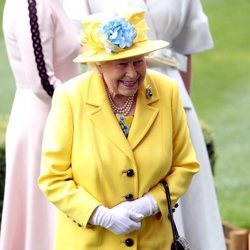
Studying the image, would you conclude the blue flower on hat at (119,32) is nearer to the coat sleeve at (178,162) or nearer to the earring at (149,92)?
the earring at (149,92)

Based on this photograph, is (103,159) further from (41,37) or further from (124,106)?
(41,37)

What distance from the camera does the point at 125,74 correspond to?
6.85 meters

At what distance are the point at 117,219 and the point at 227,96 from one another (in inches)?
409

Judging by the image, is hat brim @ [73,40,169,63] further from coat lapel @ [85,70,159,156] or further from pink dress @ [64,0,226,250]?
pink dress @ [64,0,226,250]

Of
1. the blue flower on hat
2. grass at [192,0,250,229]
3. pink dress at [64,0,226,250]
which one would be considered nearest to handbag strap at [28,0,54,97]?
pink dress at [64,0,226,250]

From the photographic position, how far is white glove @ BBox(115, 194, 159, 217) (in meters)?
6.90

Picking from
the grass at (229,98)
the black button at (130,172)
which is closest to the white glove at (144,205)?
the black button at (130,172)

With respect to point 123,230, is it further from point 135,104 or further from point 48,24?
point 48,24

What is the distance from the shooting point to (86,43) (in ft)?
22.8

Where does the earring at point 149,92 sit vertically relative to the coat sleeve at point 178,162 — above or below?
above

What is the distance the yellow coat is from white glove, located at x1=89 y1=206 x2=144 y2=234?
0.15 feet

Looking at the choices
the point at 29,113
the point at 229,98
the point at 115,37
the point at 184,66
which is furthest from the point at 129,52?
the point at 229,98

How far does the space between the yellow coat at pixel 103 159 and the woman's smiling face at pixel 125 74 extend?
112 mm

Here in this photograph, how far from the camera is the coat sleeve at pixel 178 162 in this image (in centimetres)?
704
